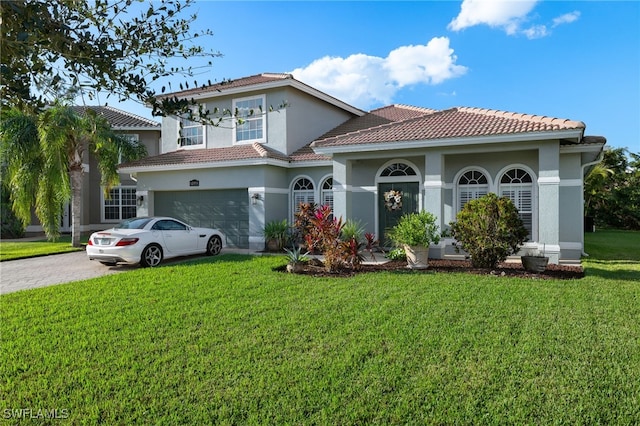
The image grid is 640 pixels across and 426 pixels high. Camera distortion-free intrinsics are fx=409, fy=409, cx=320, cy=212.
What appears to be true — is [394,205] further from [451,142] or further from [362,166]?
[451,142]

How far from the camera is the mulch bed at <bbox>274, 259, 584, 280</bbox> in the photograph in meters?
10.0

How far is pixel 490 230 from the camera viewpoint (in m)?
10.3

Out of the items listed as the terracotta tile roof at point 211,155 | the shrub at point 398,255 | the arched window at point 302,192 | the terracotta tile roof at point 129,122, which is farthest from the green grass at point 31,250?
the shrub at point 398,255

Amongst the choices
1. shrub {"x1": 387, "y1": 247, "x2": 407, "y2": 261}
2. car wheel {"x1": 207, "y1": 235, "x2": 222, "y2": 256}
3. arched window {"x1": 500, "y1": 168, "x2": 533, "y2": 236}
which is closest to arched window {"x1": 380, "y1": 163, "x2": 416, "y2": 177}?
arched window {"x1": 500, "y1": 168, "x2": 533, "y2": 236}

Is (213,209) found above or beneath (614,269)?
above

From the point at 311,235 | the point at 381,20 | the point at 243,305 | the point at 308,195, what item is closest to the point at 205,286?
the point at 243,305

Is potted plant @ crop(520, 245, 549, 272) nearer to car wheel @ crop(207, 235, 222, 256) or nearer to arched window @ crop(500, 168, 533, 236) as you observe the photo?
arched window @ crop(500, 168, 533, 236)

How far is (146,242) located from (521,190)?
1177cm

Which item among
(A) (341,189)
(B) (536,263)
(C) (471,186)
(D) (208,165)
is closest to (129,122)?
(D) (208,165)

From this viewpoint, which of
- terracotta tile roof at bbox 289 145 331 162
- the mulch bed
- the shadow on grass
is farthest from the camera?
terracotta tile roof at bbox 289 145 331 162

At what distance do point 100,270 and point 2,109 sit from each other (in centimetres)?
945

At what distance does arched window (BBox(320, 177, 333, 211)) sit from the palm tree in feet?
27.9

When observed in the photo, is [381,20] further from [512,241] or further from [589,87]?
[589,87]

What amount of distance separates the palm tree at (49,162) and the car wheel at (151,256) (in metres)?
5.79
